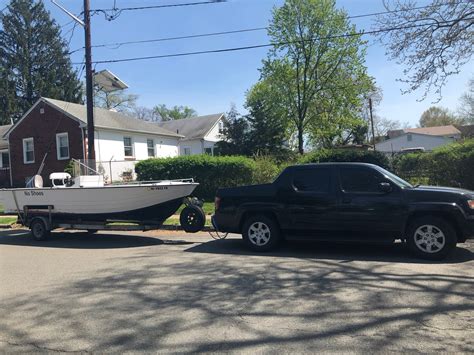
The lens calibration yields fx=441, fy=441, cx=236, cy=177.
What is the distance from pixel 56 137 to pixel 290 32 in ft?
62.8

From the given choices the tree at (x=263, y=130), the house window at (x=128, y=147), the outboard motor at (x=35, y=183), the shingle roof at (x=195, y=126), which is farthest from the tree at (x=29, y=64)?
the outboard motor at (x=35, y=183)

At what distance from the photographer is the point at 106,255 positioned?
950 cm

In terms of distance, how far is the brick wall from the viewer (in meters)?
28.7

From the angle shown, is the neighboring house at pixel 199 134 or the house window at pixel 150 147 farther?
the neighboring house at pixel 199 134

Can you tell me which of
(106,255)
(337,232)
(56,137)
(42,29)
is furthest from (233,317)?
(42,29)

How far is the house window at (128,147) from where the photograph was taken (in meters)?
30.8

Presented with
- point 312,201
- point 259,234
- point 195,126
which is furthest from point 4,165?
point 312,201

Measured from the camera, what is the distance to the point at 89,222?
11664 mm

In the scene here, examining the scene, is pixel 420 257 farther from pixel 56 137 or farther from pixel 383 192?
pixel 56 137

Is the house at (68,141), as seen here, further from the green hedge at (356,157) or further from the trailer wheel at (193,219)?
the trailer wheel at (193,219)

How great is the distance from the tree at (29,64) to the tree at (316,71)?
26.5 m

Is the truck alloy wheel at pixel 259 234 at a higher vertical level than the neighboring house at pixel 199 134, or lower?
lower

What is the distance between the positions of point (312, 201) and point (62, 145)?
80.9ft

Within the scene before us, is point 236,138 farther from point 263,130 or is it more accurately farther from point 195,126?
point 195,126
